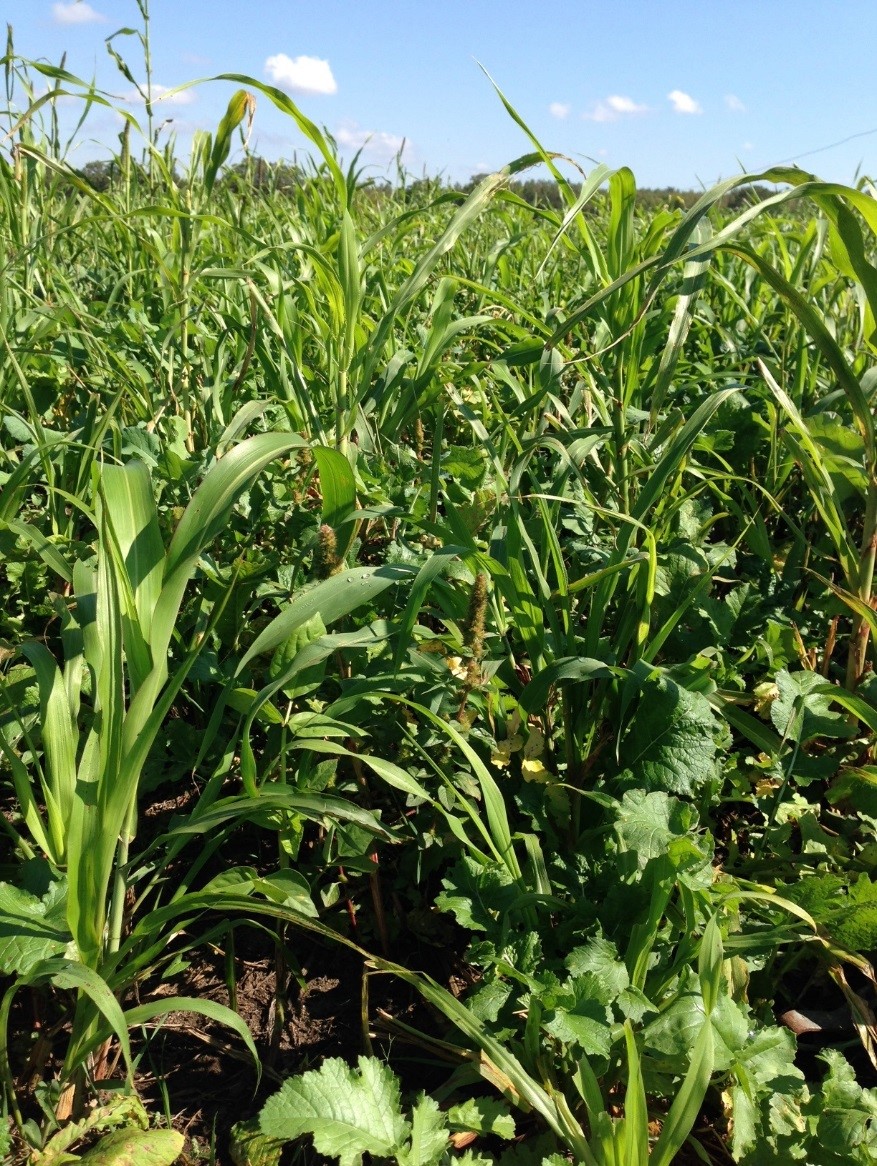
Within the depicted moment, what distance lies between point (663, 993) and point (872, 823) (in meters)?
0.47

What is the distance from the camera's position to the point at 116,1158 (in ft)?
3.38

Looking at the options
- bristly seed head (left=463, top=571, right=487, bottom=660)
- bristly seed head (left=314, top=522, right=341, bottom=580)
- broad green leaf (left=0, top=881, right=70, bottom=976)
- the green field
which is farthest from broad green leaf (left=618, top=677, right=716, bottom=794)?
broad green leaf (left=0, top=881, right=70, bottom=976)

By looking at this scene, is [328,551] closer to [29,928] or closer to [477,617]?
[477,617]

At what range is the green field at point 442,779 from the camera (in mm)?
1079

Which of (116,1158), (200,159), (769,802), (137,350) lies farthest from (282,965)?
(200,159)

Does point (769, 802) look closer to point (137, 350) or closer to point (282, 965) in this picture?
point (282, 965)

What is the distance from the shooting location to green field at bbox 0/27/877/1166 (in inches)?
42.5

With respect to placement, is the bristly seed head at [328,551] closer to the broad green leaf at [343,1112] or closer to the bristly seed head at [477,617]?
the bristly seed head at [477,617]

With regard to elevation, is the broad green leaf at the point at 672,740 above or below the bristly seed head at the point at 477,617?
below

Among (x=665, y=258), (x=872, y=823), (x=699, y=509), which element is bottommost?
(x=872, y=823)

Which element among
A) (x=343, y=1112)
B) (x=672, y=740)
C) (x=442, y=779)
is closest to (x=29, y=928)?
(x=343, y=1112)

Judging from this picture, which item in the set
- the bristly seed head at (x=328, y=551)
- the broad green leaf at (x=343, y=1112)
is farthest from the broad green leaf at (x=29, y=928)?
the bristly seed head at (x=328, y=551)

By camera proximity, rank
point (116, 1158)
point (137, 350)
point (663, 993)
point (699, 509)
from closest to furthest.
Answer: point (116, 1158) < point (663, 993) < point (699, 509) < point (137, 350)

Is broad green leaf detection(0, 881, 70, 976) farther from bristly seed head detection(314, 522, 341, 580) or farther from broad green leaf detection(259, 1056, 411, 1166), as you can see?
bristly seed head detection(314, 522, 341, 580)
